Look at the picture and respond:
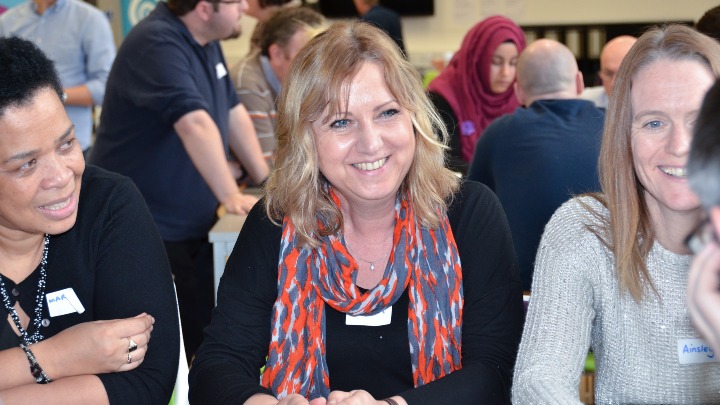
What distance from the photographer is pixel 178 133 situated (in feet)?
12.1

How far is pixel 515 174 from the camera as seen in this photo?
3418 millimetres

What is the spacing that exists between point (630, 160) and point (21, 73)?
51.9 inches

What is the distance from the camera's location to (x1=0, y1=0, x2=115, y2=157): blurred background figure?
5074 millimetres

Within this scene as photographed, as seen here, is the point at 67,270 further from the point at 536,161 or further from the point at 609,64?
the point at 609,64

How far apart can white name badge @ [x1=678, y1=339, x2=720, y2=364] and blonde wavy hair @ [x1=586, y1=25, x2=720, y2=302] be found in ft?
0.42

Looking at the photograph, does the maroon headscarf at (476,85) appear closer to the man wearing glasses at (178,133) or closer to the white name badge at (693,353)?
the man wearing glasses at (178,133)

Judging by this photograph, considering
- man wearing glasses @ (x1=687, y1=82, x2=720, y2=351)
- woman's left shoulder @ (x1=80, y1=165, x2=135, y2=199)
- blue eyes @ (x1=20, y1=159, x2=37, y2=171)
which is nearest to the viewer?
man wearing glasses @ (x1=687, y1=82, x2=720, y2=351)

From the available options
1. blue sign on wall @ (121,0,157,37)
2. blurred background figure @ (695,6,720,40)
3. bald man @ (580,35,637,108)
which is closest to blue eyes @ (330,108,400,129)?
blurred background figure @ (695,6,720,40)

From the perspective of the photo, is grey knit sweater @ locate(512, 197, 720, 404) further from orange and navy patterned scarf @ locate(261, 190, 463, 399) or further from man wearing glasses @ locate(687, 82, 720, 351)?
man wearing glasses @ locate(687, 82, 720, 351)

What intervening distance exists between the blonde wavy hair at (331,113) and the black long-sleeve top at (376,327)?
0.07 metres

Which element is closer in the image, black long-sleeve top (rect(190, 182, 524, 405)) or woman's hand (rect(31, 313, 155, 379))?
woman's hand (rect(31, 313, 155, 379))

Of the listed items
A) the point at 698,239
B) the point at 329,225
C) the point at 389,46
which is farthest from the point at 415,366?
the point at 698,239

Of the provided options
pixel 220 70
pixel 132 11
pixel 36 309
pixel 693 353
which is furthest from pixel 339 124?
pixel 132 11

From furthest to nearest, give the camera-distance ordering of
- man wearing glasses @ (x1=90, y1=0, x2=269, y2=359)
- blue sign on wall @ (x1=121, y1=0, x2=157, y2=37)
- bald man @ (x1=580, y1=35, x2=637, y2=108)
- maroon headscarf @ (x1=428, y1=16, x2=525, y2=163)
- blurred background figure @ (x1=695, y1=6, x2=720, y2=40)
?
blue sign on wall @ (x1=121, y1=0, x2=157, y2=37), bald man @ (x1=580, y1=35, x2=637, y2=108), maroon headscarf @ (x1=428, y1=16, x2=525, y2=163), man wearing glasses @ (x1=90, y1=0, x2=269, y2=359), blurred background figure @ (x1=695, y1=6, x2=720, y2=40)
